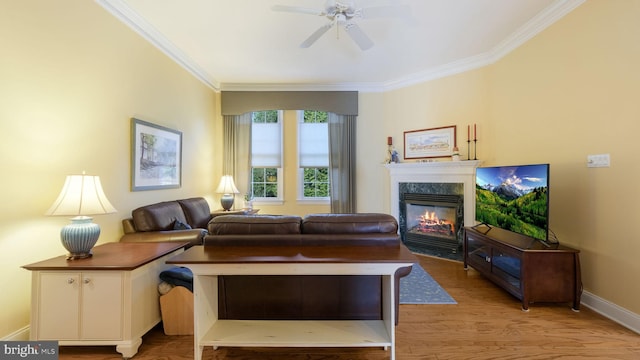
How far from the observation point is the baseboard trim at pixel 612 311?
2.19m

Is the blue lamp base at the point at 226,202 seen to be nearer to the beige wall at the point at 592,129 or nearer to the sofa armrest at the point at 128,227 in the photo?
the sofa armrest at the point at 128,227

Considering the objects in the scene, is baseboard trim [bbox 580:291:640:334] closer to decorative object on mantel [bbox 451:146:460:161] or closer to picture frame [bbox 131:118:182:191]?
decorative object on mantel [bbox 451:146:460:161]

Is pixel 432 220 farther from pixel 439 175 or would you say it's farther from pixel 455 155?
pixel 455 155

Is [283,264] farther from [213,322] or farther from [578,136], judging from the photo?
[578,136]

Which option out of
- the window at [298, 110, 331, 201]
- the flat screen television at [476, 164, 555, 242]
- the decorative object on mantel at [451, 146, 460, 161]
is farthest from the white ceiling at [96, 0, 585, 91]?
the flat screen television at [476, 164, 555, 242]

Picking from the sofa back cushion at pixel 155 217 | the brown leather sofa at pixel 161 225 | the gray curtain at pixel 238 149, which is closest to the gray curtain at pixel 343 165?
the gray curtain at pixel 238 149

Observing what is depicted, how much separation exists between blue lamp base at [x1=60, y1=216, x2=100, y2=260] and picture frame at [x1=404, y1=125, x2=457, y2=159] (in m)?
4.32

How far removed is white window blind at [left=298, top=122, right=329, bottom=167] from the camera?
17.5ft

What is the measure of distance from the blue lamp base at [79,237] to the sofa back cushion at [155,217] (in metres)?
0.87

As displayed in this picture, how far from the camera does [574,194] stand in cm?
268

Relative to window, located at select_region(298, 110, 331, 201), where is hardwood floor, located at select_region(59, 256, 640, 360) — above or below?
below

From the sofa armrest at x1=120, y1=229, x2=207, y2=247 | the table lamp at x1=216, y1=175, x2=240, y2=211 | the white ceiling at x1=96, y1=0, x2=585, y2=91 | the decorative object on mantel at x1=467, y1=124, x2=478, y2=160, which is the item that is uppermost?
the white ceiling at x1=96, y1=0, x2=585, y2=91

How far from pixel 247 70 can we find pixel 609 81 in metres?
4.38

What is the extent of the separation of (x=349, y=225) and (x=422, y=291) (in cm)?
157
